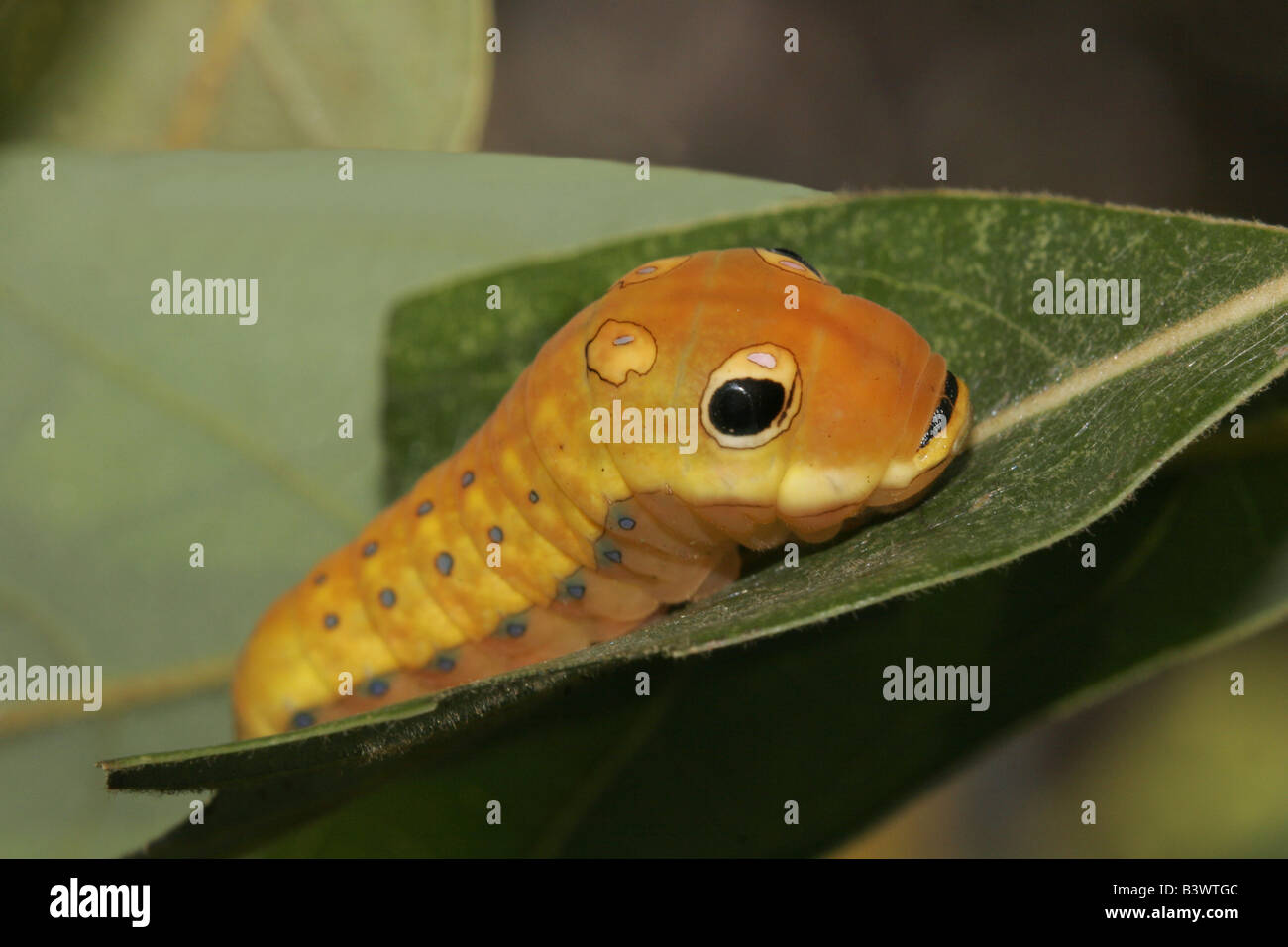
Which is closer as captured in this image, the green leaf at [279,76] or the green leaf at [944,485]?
the green leaf at [944,485]

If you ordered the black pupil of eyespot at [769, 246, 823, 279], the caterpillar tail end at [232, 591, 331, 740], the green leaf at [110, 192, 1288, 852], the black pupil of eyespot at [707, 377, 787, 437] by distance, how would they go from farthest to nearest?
the caterpillar tail end at [232, 591, 331, 740], the black pupil of eyespot at [769, 246, 823, 279], the black pupil of eyespot at [707, 377, 787, 437], the green leaf at [110, 192, 1288, 852]

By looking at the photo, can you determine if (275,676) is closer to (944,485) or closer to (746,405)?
(746,405)

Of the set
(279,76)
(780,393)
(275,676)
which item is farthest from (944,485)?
(279,76)

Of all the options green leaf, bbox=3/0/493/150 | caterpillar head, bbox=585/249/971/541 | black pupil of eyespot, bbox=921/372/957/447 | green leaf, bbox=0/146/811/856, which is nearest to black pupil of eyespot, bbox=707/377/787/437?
caterpillar head, bbox=585/249/971/541

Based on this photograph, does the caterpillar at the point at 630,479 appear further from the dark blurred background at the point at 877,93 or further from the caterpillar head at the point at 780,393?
the dark blurred background at the point at 877,93

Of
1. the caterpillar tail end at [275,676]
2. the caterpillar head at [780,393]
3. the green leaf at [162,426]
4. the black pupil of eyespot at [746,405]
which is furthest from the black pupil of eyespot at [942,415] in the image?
the caterpillar tail end at [275,676]

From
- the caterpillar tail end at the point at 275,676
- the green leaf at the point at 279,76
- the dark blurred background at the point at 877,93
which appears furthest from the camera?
the dark blurred background at the point at 877,93

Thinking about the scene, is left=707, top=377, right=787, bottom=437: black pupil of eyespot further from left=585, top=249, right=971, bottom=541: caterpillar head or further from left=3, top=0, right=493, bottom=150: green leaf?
left=3, top=0, right=493, bottom=150: green leaf
